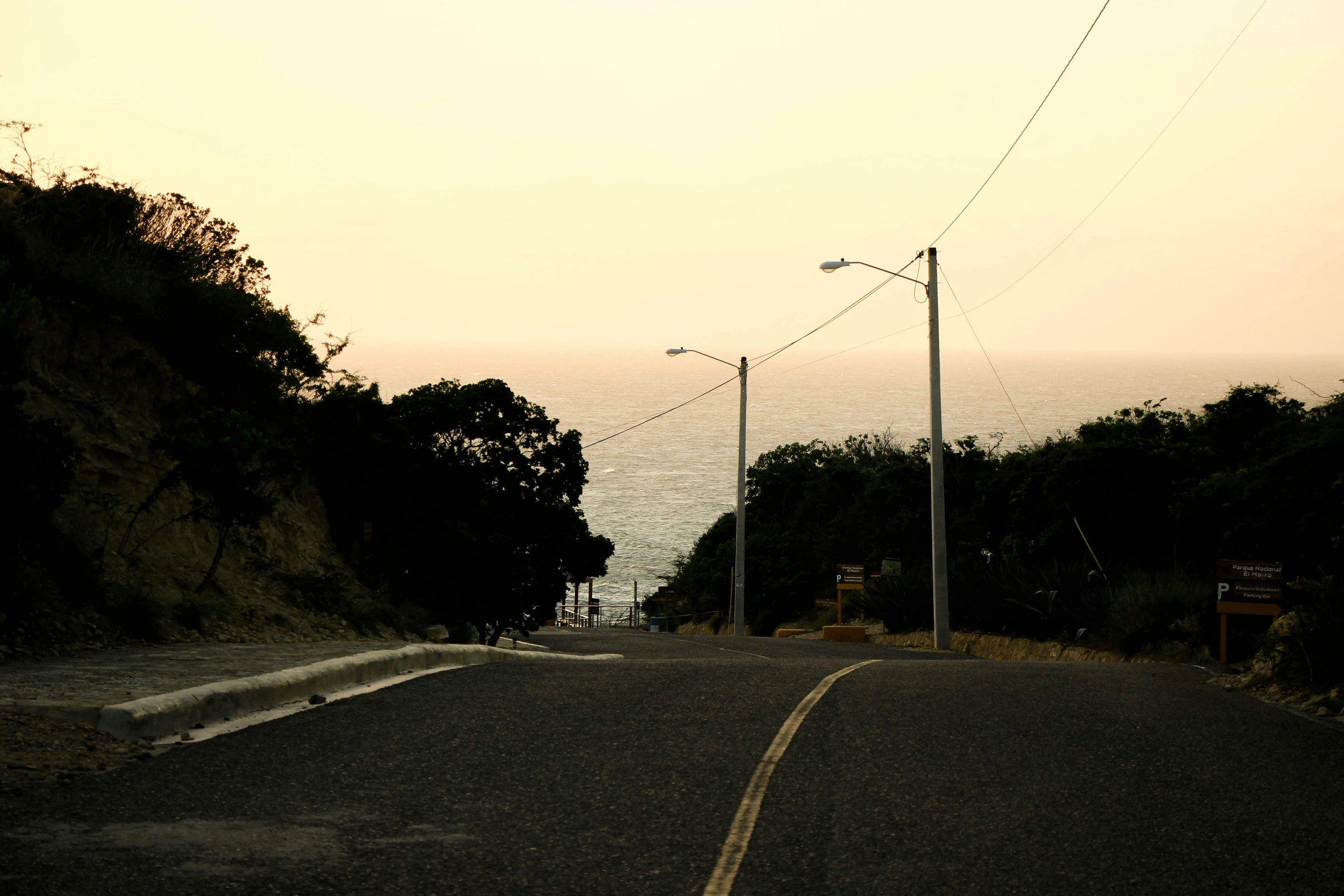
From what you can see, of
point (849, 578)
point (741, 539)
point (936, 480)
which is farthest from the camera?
point (741, 539)

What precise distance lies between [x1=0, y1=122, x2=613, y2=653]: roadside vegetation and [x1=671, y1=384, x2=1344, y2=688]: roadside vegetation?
11.9 meters

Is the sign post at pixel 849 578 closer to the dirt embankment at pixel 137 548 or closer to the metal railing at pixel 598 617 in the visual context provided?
the dirt embankment at pixel 137 548

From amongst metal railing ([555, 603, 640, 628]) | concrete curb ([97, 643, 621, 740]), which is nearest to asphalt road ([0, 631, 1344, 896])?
concrete curb ([97, 643, 621, 740])

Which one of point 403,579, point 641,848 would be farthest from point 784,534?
point 641,848

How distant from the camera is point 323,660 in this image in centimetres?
1070

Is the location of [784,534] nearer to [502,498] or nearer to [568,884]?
[502,498]

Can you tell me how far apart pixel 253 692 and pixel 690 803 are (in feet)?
13.3

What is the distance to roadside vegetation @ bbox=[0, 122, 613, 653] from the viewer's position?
39.2 feet

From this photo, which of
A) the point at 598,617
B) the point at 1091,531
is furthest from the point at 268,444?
the point at 598,617

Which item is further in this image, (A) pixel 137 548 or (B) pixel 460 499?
(B) pixel 460 499

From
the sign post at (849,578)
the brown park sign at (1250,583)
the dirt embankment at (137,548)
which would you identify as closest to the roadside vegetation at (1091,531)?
the brown park sign at (1250,583)

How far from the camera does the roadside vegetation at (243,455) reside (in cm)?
1194

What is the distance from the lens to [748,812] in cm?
623

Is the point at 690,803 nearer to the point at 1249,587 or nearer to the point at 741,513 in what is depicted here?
the point at 1249,587
